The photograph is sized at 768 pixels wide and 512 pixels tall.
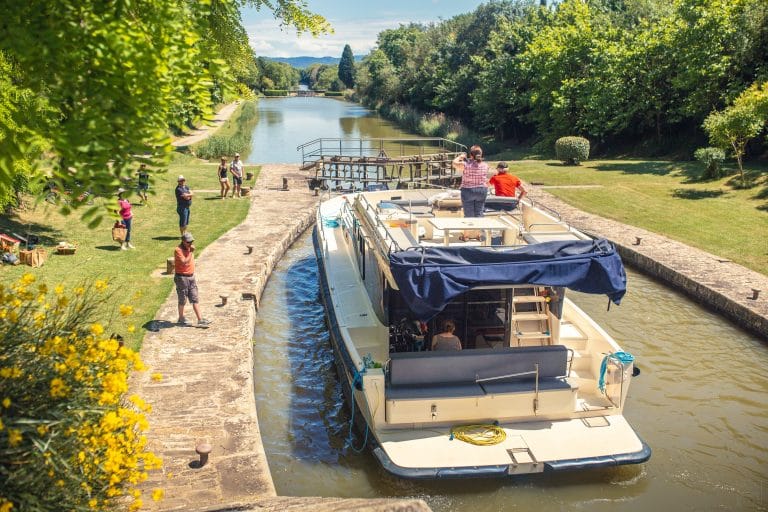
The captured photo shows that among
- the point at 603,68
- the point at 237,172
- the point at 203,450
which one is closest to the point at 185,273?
the point at 203,450

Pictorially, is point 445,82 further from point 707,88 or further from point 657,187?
point 657,187

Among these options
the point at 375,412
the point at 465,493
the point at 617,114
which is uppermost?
the point at 617,114

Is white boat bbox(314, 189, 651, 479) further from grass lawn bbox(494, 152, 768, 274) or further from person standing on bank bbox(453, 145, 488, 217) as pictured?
grass lawn bbox(494, 152, 768, 274)

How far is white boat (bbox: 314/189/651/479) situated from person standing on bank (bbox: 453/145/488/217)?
0.97 meters

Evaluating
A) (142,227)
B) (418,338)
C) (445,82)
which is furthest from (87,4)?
(445,82)

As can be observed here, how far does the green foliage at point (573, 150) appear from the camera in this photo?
33.4 m

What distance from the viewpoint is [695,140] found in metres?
34.9

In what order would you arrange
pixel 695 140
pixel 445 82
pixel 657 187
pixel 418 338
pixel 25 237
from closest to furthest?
pixel 418 338
pixel 25 237
pixel 657 187
pixel 695 140
pixel 445 82

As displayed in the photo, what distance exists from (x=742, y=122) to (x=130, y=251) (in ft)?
66.3

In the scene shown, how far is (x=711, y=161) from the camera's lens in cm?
2653

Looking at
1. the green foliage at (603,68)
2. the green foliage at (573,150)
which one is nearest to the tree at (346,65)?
the green foliage at (603,68)

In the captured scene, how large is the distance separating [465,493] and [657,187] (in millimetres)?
21168

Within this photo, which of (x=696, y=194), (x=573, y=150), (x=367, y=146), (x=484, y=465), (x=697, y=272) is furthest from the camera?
(x=367, y=146)

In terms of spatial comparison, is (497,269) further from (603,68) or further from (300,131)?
(300,131)
